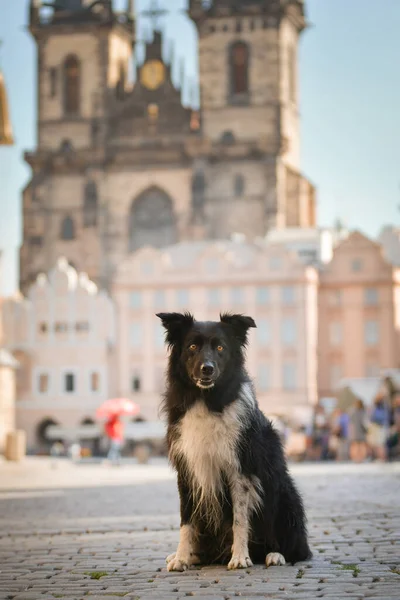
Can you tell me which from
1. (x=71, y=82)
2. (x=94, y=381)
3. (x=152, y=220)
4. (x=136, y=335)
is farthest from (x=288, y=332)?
(x=71, y=82)

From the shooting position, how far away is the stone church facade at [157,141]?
271 feet

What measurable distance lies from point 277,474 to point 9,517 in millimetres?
5913

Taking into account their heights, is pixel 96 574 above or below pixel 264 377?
below

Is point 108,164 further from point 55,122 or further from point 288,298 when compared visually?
point 288,298

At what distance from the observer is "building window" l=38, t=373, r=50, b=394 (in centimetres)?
7500

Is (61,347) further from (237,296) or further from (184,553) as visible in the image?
(184,553)

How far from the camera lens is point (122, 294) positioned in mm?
75875

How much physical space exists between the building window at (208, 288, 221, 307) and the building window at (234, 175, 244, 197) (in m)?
8.90

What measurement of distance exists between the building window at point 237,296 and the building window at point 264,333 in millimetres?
1548

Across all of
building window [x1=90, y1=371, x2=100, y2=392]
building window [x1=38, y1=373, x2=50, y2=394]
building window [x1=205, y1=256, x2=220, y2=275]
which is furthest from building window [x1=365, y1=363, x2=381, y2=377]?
building window [x1=38, y1=373, x2=50, y2=394]

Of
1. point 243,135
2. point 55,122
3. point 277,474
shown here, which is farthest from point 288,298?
point 277,474

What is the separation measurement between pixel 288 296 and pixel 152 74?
20363 millimetres

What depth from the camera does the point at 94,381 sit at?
75188mm

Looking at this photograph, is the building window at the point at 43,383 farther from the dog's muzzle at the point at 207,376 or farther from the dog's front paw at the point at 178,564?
the dog's muzzle at the point at 207,376
